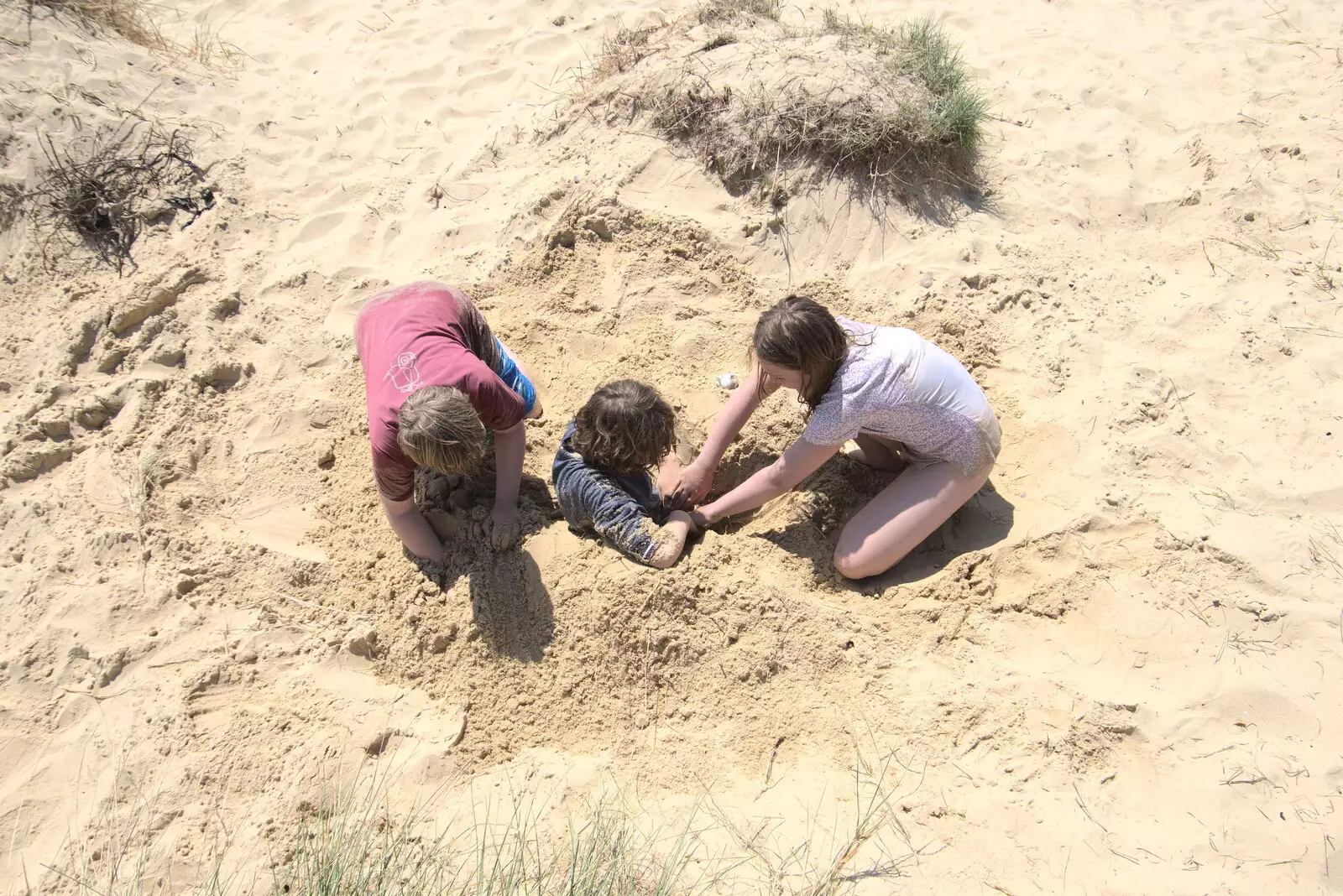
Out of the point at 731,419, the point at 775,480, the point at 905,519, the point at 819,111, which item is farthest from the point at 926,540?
the point at 819,111

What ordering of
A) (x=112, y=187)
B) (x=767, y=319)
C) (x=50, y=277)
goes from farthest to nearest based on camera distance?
(x=112, y=187) → (x=50, y=277) → (x=767, y=319)

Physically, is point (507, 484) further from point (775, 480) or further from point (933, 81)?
point (933, 81)

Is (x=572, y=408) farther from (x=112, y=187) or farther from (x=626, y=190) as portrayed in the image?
(x=112, y=187)

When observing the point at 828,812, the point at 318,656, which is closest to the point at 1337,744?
the point at 828,812

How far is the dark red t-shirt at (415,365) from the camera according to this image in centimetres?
269

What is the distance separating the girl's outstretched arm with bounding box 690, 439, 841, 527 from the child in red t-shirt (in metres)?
0.70

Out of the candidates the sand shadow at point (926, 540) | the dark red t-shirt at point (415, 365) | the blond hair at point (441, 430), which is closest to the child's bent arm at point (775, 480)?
the sand shadow at point (926, 540)

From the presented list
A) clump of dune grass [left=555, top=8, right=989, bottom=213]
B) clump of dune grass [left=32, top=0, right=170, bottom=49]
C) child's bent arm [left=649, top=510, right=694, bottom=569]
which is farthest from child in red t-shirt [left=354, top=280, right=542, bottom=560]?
clump of dune grass [left=32, top=0, right=170, bottom=49]

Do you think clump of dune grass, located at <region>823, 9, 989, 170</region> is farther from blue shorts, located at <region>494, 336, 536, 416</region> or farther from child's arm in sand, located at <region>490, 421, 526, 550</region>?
child's arm in sand, located at <region>490, 421, 526, 550</region>

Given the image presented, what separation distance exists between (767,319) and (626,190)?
1.83m

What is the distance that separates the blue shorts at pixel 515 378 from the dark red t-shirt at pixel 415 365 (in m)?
0.18

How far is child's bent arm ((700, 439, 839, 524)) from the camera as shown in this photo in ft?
9.52

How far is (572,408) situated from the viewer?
359 cm

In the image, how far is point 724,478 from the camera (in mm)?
3490
